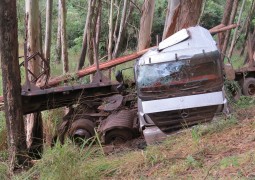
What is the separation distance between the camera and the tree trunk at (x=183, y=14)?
37.5 feet

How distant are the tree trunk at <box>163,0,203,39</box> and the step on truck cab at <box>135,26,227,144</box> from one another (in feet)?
10.5

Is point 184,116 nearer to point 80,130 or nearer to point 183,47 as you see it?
point 183,47

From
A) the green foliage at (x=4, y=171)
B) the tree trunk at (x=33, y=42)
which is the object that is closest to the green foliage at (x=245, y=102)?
the tree trunk at (x=33, y=42)

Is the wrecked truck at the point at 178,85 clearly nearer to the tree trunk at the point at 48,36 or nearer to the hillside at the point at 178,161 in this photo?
the hillside at the point at 178,161

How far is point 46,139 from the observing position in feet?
30.5

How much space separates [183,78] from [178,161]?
2.86 meters

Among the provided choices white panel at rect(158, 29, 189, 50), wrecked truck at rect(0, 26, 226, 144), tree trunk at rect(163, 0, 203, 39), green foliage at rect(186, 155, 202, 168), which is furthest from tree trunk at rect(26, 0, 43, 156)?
green foliage at rect(186, 155, 202, 168)

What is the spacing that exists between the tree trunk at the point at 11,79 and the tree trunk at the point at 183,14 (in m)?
5.91

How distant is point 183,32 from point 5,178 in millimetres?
4655

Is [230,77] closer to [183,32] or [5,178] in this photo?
[183,32]

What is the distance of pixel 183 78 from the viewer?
8211 mm

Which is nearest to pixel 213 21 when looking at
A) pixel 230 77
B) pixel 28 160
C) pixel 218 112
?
pixel 230 77

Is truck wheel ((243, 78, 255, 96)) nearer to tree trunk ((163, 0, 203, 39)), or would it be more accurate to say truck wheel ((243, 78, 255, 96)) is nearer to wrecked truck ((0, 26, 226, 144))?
tree trunk ((163, 0, 203, 39))

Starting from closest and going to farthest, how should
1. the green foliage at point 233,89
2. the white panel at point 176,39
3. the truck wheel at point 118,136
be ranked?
1. the white panel at point 176,39
2. the truck wheel at point 118,136
3. the green foliage at point 233,89
